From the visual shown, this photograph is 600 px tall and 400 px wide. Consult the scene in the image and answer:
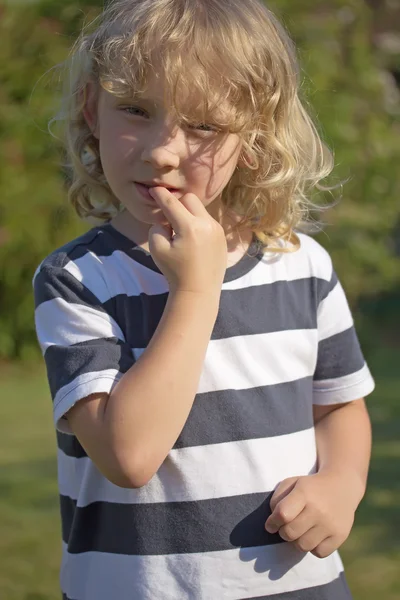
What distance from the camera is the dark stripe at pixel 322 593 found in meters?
1.91

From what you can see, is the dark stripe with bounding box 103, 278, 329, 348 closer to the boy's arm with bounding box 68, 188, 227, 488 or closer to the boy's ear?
the boy's arm with bounding box 68, 188, 227, 488

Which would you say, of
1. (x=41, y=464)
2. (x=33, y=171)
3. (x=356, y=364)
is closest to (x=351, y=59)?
(x=33, y=171)

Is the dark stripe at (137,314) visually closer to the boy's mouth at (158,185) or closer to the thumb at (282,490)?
the boy's mouth at (158,185)

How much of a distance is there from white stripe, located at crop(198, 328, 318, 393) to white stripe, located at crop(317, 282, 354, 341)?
6cm

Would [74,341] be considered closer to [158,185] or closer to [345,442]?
[158,185]

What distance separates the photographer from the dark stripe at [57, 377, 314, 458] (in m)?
1.87

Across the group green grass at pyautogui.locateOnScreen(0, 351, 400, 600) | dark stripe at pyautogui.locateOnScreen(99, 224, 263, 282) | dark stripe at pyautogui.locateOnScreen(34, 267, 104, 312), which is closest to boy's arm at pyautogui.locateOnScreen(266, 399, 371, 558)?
dark stripe at pyautogui.locateOnScreen(99, 224, 263, 282)

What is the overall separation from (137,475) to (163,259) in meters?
0.43

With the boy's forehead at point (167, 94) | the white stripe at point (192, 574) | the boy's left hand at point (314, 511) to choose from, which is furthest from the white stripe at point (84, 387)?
the boy's forehead at point (167, 94)

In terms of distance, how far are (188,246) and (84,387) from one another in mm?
346

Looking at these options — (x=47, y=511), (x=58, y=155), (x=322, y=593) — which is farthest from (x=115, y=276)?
(x=58, y=155)

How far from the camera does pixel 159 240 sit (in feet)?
5.98

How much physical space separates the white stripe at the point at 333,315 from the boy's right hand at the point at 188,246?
0.37 metres

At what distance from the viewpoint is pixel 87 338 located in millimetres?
1801
